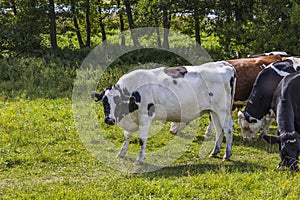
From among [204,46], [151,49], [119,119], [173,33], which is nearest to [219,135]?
[119,119]

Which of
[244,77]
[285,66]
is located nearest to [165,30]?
[244,77]

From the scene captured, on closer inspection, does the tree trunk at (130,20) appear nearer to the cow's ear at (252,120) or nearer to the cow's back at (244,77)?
the cow's back at (244,77)

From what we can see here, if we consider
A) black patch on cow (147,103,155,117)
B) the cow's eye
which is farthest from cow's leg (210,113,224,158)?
the cow's eye

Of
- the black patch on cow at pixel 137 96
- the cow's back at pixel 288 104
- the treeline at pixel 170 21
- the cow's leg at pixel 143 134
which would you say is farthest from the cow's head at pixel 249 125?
the treeline at pixel 170 21

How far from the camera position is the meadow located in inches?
270

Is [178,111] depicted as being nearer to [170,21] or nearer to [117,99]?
[117,99]

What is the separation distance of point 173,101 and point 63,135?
10.1 feet

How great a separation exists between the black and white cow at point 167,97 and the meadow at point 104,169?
84cm

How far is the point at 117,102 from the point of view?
28.5 ft

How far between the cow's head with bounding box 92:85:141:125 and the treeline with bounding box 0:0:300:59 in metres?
13.4

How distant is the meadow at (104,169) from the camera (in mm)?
6863

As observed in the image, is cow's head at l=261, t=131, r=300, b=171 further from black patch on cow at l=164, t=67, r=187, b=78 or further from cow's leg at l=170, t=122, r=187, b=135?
cow's leg at l=170, t=122, r=187, b=135

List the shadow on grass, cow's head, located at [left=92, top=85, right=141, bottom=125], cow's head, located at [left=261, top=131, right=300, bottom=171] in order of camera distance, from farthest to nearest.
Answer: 1. cow's head, located at [left=92, top=85, right=141, bottom=125]
2. the shadow on grass
3. cow's head, located at [left=261, top=131, right=300, bottom=171]

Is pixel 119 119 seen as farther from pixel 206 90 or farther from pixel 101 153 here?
pixel 206 90
